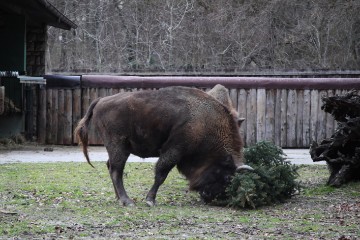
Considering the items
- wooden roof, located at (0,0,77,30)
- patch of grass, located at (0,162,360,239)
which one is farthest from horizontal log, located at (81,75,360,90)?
patch of grass, located at (0,162,360,239)

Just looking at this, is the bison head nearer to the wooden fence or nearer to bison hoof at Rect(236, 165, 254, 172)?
bison hoof at Rect(236, 165, 254, 172)

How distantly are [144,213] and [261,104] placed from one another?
11.7m

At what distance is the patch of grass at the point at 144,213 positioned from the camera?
8602 mm

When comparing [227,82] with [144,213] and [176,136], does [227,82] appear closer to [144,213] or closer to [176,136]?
[176,136]

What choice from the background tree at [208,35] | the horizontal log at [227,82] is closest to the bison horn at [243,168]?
the horizontal log at [227,82]

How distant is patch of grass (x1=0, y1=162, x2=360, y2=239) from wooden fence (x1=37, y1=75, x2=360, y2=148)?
282 inches

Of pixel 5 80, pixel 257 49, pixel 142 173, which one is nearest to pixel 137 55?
pixel 257 49

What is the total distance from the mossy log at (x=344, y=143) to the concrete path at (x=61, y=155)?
3991 millimetres

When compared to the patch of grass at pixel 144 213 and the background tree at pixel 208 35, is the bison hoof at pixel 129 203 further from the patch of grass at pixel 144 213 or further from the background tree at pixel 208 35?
the background tree at pixel 208 35

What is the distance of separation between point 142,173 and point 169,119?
→ 4.35 meters

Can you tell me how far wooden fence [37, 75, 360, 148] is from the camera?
21.1 meters

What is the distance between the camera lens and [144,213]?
997cm

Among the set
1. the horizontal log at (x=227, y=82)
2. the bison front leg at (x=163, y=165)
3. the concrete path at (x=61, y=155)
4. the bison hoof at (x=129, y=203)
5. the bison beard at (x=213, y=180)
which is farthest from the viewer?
the horizontal log at (x=227, y=82)

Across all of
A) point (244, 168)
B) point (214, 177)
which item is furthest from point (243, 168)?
point (214, 177)
